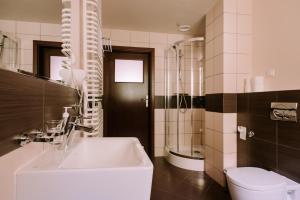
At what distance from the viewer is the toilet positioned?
4.53ft

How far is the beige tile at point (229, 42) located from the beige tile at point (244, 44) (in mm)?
52

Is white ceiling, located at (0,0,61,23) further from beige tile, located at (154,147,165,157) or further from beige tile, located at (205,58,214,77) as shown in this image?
beige tile, located at (154,147,165,157)

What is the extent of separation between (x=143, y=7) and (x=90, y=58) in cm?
121

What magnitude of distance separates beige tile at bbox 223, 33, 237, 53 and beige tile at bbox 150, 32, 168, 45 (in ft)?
4.53

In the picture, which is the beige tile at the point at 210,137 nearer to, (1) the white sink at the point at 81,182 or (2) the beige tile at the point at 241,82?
(2) the beige tile at the point at 241,82

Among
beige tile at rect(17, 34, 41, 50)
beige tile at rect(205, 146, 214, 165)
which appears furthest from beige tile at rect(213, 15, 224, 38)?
beige tile at rect(17, 34, 41, 50)

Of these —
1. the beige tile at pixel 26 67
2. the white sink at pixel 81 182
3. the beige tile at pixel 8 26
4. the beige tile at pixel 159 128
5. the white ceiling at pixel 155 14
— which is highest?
the white ceiling at pixel 155 14

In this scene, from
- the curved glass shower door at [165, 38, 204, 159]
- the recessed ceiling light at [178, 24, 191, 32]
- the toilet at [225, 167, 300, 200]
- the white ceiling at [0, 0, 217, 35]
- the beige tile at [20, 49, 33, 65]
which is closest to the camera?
the beige tile at [20, 49, 33, 65]

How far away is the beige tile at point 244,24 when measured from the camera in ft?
7.25

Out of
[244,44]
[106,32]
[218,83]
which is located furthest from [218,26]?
[106,32]

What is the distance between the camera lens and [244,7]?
222 centimetres

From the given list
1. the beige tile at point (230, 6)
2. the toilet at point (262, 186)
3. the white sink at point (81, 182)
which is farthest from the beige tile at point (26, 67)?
the beige tile at point (230, 6)

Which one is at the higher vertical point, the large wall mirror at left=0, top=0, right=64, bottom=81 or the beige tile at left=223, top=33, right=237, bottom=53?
the beige tile at left=223, top=33, right=237, bottom=53

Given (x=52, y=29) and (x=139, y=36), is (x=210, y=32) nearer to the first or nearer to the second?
(x=139, y=36)
